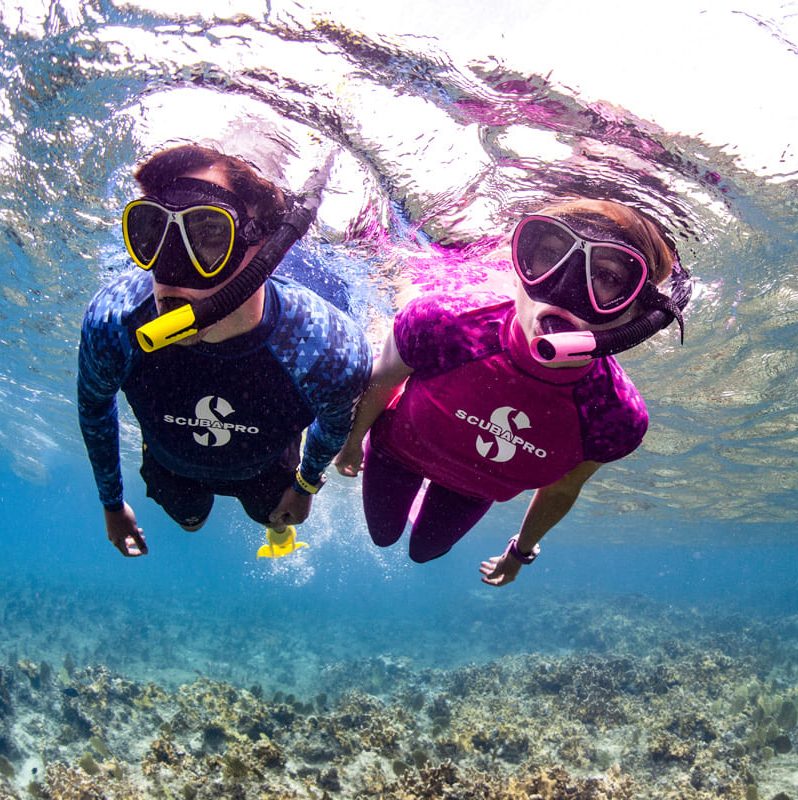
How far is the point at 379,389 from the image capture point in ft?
17.5

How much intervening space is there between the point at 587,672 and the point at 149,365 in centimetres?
1784

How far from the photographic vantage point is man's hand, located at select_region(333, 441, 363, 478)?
19.2 ft

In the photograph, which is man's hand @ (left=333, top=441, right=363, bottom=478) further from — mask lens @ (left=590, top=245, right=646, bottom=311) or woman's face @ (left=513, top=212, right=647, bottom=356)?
mask lens @ (left=590, top=245, right=646, bottom=311)

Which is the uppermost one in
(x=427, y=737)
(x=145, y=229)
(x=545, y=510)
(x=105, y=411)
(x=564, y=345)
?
(x=564, y=345)

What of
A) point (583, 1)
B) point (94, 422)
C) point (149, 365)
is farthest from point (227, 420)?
point (583, 1)

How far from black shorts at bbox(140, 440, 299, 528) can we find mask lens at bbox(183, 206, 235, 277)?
9.63ft

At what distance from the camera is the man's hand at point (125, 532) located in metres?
5.46

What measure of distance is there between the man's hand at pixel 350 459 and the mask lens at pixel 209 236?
2760 mm

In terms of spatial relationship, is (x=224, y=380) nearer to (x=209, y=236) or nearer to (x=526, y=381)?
(x=209, y=236)

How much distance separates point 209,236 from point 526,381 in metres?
2.72

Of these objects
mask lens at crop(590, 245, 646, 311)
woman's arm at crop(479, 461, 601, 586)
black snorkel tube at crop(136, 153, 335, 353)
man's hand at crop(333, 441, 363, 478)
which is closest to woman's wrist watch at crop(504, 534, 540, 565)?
woman's arm at crop(479, 461, 601, 586)

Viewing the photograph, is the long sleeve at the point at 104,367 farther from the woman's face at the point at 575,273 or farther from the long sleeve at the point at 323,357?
the woman's face at the point at 575,273

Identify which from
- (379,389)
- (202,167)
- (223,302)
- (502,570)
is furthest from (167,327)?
(502,570)

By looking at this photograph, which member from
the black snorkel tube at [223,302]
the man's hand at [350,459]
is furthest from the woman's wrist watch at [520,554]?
the black snorkel tube at [223,302]
